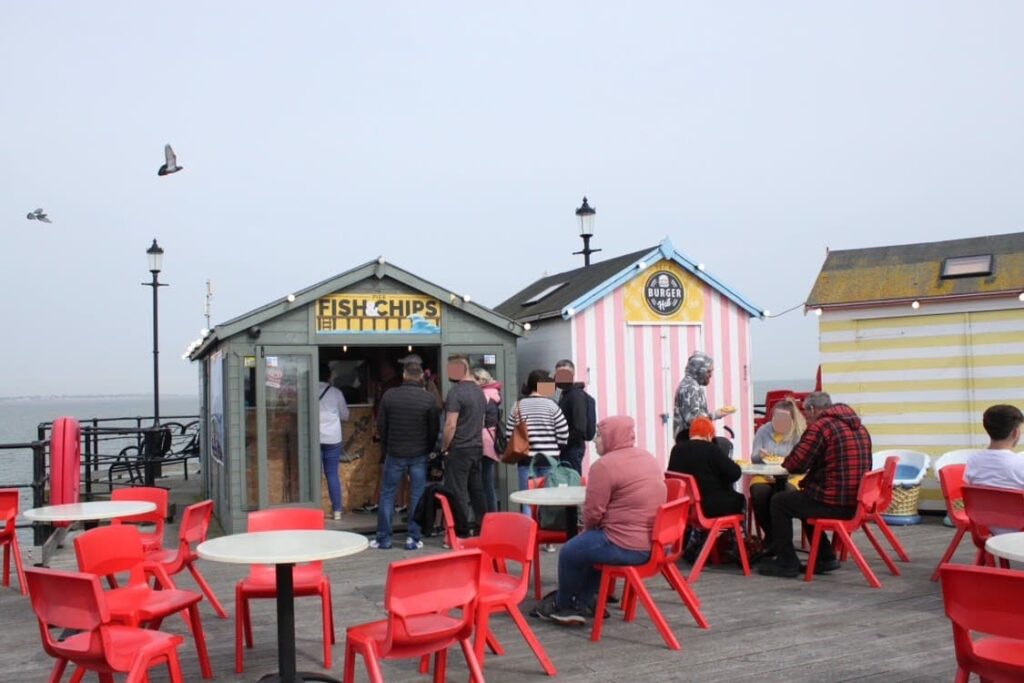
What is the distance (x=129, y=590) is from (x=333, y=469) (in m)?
4.69

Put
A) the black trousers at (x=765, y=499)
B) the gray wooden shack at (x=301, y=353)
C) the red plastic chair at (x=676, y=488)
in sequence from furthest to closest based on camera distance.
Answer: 1. the gray wooden shack at (x=301, y=353)
2. the black trousers at (x=765, y=499)
3. the red plastic chair at (x=676, y=488)

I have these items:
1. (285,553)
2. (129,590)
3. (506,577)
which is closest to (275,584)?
(129,590)

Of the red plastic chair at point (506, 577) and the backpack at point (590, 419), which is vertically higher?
the backpack at point (590, 419)

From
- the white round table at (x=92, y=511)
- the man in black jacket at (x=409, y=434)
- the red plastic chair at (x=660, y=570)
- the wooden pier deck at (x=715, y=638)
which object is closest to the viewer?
the wooden pier deck at (x=715, y=638)

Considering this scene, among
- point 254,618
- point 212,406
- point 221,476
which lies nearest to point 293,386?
point 221,476

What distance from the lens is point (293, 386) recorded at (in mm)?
9359

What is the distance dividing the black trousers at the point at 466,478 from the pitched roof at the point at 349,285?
1716 millimetres

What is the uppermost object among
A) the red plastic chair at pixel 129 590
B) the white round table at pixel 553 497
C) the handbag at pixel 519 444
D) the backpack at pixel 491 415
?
the backpack at pixel 491 415

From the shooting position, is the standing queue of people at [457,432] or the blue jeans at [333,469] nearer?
the standing queue of people at [457,432]

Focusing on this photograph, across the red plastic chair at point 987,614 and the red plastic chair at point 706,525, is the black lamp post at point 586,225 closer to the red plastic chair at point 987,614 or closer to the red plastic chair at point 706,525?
the red plastic chair at point 706,525

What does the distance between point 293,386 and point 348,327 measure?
2.52 ft

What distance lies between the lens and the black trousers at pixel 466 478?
27.8 feet

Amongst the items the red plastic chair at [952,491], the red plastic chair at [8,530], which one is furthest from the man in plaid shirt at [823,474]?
the red plastic chair at [8,530]

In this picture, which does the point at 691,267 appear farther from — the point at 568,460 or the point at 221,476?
the point at 221,476
